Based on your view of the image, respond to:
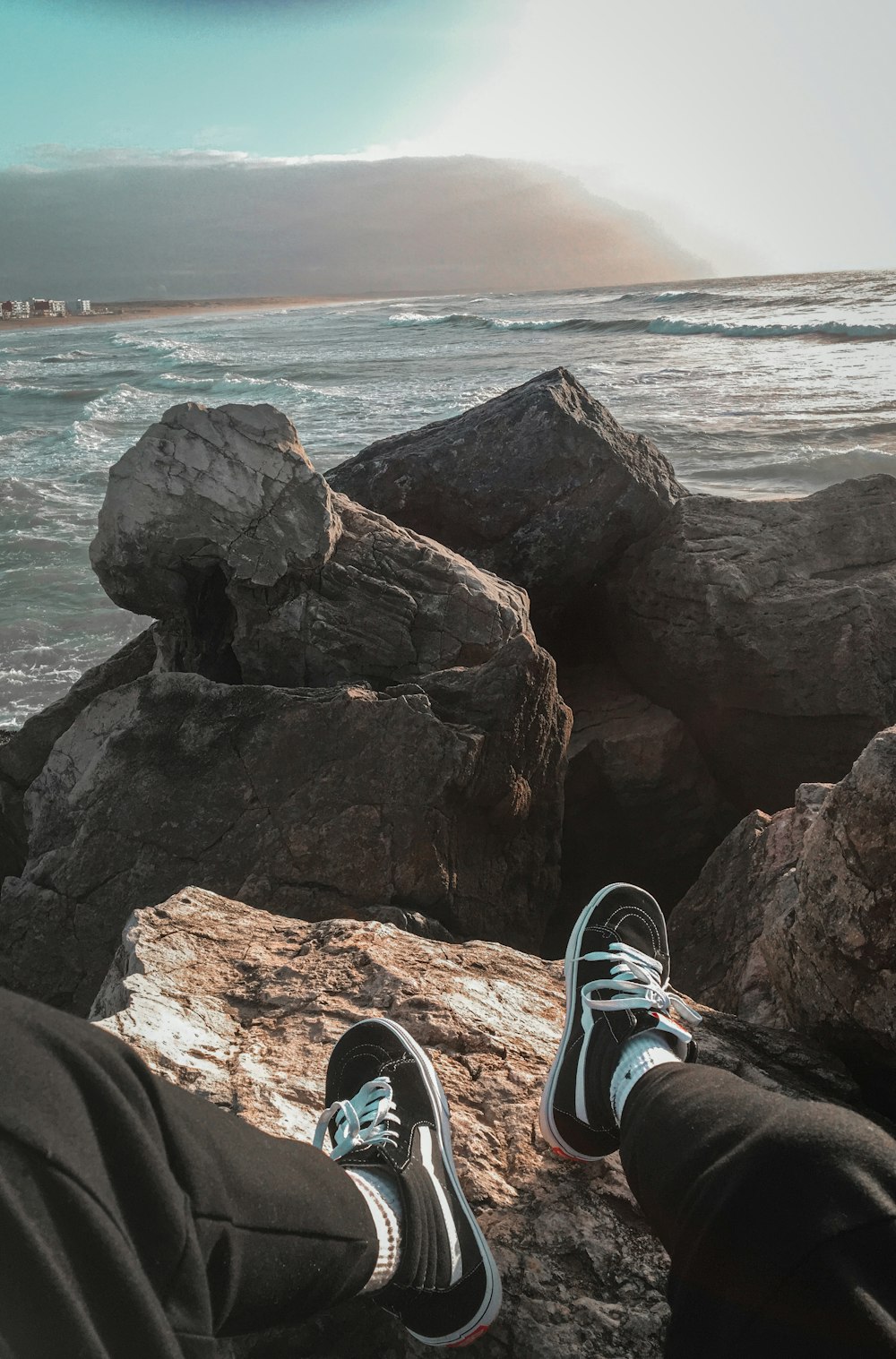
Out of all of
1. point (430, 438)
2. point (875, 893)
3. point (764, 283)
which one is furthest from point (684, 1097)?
point (764, 283)

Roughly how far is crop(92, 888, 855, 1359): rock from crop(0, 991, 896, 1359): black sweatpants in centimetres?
26

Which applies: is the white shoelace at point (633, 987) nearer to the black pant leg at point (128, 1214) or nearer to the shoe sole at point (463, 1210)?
the shoe sole at point (463, 1210)

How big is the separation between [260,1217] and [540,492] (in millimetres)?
3974

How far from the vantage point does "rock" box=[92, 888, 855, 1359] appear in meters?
1.42

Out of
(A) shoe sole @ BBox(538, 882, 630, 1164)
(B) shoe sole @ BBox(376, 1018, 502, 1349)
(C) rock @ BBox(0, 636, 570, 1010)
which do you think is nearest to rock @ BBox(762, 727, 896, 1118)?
(A) shoe sole @ BBox(538, 882, 630, 1164)

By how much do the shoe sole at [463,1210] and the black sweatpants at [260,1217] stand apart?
0.21 meters

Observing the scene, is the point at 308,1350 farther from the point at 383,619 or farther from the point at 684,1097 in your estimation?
the point at 383,619

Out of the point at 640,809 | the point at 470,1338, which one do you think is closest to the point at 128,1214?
the point at 470,1338

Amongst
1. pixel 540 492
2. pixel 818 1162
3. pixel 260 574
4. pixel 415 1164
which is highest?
pixel 540 492

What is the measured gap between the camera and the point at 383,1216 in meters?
1.40

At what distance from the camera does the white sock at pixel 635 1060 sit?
162 cm

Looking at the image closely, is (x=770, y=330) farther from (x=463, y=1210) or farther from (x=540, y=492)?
(x=463, y=1210)

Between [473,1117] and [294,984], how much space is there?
551mm

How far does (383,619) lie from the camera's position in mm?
3760
